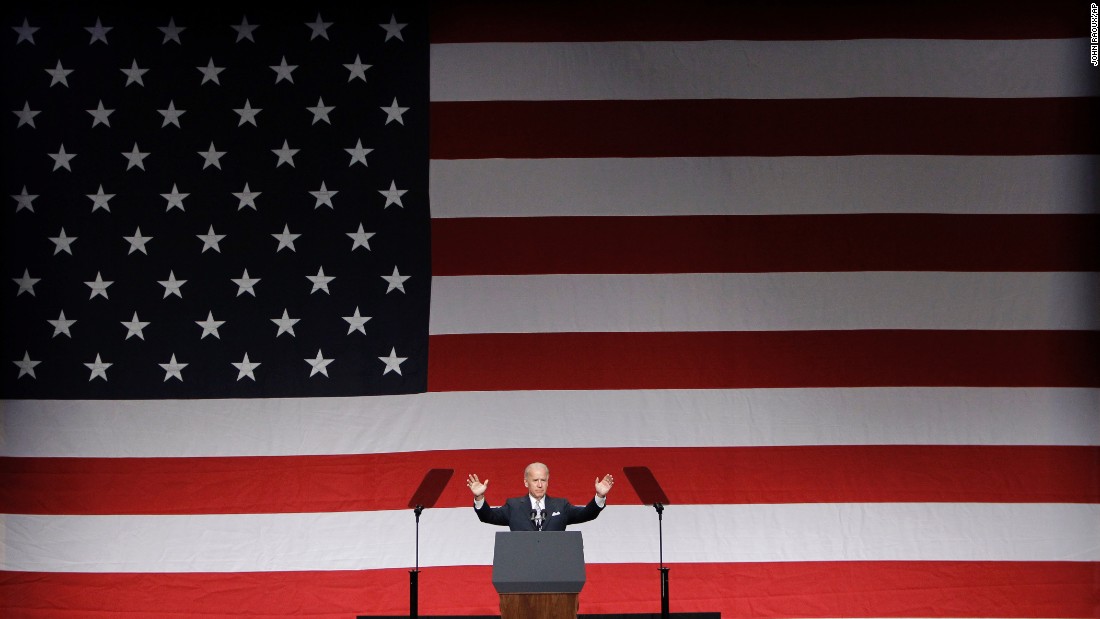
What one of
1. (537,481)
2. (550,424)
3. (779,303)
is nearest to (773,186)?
(779,303)

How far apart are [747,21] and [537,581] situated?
3146 mm

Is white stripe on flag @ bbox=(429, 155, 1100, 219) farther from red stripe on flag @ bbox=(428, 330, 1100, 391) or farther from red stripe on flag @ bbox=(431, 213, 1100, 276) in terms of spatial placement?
red stripe on flag @ bbox=(428, 330, 1100, 391)

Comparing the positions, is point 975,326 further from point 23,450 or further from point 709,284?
point 23,450

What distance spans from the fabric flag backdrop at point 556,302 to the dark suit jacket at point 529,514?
1.84ft

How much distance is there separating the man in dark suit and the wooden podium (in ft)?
2.33

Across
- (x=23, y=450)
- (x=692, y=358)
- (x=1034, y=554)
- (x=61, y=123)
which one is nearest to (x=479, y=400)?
(x=692, y=358)

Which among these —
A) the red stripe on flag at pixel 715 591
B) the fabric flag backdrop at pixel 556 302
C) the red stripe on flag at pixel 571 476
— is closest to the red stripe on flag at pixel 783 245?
the fabric flag backdrop at pixel 556 302

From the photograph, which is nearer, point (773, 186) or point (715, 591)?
point (715, 591)

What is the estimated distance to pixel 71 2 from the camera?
4285 millimetres

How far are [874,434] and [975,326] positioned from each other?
0.77m

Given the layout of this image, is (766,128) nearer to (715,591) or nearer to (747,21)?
(747,21)

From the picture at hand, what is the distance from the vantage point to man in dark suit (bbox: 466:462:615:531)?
3429 millimetres

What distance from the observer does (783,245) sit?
4164 millimetres

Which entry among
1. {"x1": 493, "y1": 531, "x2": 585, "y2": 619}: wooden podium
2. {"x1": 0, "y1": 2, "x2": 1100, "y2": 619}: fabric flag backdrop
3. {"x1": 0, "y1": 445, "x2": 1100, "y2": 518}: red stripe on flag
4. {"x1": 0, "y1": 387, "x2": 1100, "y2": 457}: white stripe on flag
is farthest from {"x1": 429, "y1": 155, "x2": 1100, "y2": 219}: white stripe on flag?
{"x1": 493, "y1": 531, "x2": 585, "y2": 619}: wooden podium
